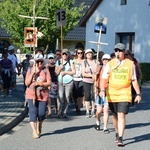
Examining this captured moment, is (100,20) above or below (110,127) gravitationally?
above

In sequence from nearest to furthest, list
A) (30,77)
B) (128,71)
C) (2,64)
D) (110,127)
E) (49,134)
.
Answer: (128,71)
(30,77)
(49,134)
(110,127)
(2,64)

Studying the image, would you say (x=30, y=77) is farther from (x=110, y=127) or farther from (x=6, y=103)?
(x=6, y=103)

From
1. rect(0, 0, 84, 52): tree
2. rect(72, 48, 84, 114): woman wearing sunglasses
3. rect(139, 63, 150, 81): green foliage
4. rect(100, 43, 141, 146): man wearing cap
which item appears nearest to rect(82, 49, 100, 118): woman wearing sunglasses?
rect(72, 48, 84, 114): woman wearing sunglasses

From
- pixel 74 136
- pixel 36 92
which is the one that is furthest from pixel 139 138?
pixel 36 92

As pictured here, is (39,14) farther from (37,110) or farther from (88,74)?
(37,110)

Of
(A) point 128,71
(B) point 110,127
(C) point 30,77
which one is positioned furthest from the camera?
(B) point 110,127

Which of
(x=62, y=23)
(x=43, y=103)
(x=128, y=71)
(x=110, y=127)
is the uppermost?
(x=62, y=23)

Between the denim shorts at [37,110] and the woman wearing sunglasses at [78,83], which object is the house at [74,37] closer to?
the woman wearing sunglasses at [78,83]

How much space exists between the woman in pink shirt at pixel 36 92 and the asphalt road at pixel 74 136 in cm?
40

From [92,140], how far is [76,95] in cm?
396

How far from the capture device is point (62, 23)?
527 inches

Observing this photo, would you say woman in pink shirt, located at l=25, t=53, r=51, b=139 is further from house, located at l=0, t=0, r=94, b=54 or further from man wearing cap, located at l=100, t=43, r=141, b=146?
house, located at l=0, t=0, r=94, b=54

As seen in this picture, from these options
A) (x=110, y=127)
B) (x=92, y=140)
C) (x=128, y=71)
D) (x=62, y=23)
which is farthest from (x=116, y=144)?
(x=62, y=23)

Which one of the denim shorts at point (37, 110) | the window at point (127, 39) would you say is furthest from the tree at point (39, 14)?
the denim shorts at point (37, 110)
